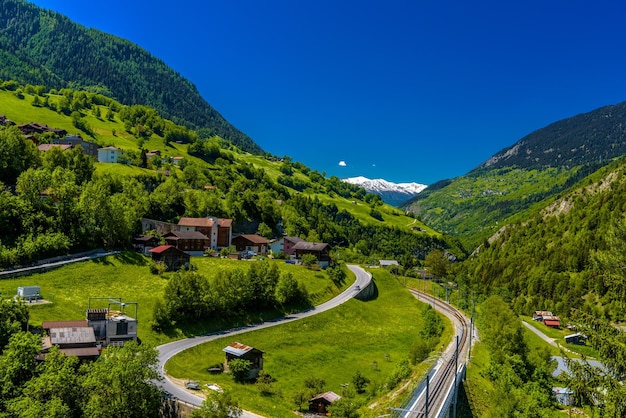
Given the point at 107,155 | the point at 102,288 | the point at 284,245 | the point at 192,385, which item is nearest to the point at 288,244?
the point at 284,245

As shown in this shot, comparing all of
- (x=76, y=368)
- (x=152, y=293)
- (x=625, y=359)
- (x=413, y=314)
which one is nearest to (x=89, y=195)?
(x=152, y=293)

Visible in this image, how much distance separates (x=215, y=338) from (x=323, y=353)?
55.2 feet

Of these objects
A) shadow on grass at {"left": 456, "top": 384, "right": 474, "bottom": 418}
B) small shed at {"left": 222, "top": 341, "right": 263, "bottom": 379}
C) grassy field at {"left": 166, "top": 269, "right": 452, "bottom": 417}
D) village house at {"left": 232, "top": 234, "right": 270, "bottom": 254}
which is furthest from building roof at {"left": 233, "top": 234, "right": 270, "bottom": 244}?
shadow on grass at {"left": 456, "top": 384, "right": 474, "bottom": 418}

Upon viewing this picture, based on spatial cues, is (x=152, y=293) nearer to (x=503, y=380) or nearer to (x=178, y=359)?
(x=178, y=359)

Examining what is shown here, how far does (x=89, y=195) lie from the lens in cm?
8969

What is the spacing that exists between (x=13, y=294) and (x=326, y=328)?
4786 centimetres

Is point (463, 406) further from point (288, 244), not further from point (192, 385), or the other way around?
point (288, 244)

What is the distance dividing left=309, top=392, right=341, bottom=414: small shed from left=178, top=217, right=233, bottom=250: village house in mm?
70867

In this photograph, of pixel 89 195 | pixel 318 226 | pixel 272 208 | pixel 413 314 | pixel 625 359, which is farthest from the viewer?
pixel 318 226

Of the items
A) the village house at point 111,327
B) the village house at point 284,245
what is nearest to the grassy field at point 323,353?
the village house at point 111,327

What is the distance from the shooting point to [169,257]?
8900 centimetres

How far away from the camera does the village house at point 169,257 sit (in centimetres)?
8831

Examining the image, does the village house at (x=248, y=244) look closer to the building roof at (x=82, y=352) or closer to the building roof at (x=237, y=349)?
the building roof at (x=237, y=349)

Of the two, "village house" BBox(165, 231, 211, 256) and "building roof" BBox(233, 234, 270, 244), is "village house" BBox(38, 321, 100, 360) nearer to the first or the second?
"village house" BBox(165, 231, 211, 256)
